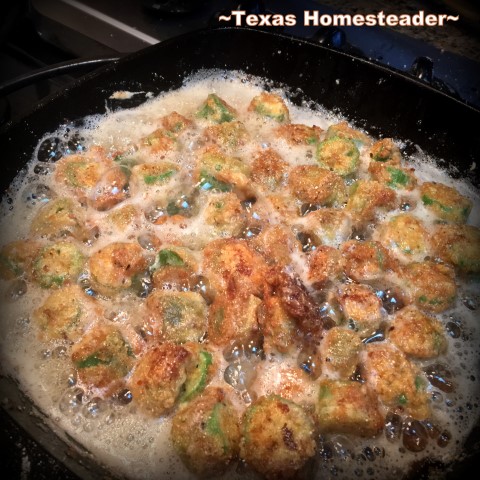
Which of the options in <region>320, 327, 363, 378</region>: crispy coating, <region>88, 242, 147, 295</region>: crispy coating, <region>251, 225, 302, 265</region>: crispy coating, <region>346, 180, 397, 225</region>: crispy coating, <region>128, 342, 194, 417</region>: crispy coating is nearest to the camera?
<region>128, 342, 194, 417</region>: crispy coating

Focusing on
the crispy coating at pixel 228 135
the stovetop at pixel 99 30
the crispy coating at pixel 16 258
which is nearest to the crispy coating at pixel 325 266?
the crispy coating at pixel 228 135

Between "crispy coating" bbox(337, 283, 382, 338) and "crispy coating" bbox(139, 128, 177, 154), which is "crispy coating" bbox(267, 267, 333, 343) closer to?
"crispy coating" bbox(337, 283, 382, 338)

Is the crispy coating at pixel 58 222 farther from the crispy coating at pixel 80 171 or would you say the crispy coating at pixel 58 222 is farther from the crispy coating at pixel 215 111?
the crispy coating at pixel 215 111

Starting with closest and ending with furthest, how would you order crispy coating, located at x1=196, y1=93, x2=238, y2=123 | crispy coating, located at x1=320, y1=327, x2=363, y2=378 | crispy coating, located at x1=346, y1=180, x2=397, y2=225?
crispy coating, located at x1=320, y1=327, x2=363, y2=378, crispy coating, located at x1=346, y1=180, x2=397, y2=225, crispy coating, located at x1=196, y1=93, x2=238, y2=123

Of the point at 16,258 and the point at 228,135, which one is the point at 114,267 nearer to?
the point at 16,258

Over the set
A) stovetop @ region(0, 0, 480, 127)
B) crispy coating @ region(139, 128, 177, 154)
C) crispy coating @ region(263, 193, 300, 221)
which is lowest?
crispy coating @ region(263, 193, 300, 221)

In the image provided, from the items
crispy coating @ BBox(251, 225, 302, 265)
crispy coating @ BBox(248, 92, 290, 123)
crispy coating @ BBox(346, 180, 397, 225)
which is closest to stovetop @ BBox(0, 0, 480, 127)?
crispy coating @ BBox(248, 92, 290, 123)
